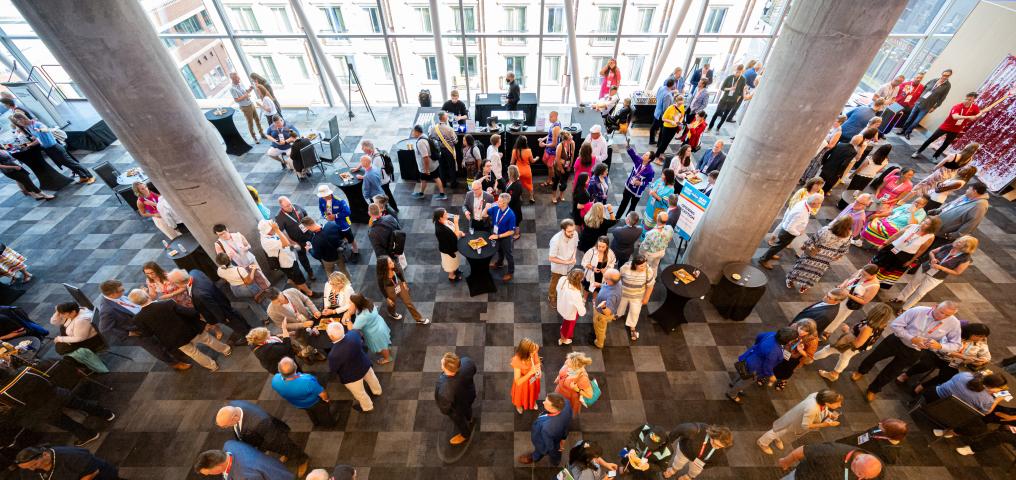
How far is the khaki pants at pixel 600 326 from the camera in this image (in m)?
4.79

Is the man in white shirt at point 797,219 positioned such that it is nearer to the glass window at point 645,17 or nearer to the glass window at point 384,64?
the glass window at point 645,17

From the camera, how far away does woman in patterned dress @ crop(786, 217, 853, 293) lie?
A: 512 centimetres

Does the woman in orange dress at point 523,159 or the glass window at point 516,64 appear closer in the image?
the woman in orange dress at point 523,159

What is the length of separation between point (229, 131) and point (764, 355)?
11156 mm

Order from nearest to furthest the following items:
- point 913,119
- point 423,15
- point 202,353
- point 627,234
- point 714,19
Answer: point 202,353, point 627,234, point 913,119, point 423,15, point 714,19

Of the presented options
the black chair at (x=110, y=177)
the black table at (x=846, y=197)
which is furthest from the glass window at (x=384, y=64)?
the black table at (x=846, y=197)

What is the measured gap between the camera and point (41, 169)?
827 centimetres

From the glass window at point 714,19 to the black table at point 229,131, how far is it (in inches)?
488

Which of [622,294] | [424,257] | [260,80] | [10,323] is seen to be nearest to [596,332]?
[622,294]

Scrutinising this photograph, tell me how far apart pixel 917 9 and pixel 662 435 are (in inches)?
591

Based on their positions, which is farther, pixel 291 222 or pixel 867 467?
pixel 291 222

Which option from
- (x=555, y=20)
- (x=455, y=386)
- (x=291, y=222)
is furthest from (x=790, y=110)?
(x=555, y=20)

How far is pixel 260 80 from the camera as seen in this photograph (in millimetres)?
9352

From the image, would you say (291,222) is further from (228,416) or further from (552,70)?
(552,70)
